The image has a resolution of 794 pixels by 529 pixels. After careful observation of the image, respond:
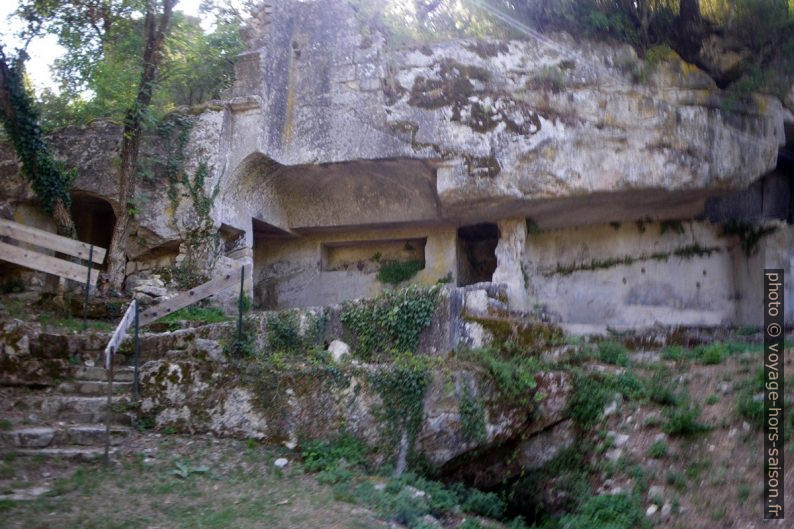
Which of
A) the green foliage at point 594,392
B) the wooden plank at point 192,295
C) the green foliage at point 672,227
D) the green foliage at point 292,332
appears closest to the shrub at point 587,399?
the green foliage at point 594,392

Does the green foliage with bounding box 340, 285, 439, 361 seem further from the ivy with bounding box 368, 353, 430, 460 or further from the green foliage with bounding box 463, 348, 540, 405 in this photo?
the ivy with bounding box 368, 353, 430, 460

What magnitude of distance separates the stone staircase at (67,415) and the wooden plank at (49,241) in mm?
2133

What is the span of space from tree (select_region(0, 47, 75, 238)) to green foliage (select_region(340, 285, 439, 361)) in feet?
17.8

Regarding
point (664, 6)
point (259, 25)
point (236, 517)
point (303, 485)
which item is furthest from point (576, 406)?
point (259, 25)

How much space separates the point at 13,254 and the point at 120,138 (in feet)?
11.7

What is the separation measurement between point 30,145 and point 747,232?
12.2 m

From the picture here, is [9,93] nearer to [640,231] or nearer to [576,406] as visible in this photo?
[576,406]

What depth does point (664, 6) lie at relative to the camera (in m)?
12.9

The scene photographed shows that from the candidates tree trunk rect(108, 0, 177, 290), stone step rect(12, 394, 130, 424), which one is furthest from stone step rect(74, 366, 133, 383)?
tree trunk rect(108, 0, 177, 290)

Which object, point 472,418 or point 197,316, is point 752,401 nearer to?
point 472,418

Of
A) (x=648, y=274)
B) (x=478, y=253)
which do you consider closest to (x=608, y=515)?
(x=648, y=274)

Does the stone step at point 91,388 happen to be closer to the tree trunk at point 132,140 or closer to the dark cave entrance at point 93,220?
the tree trunk at point 132,140

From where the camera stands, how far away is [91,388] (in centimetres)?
846

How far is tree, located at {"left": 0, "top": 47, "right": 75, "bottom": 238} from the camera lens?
11789 mm
